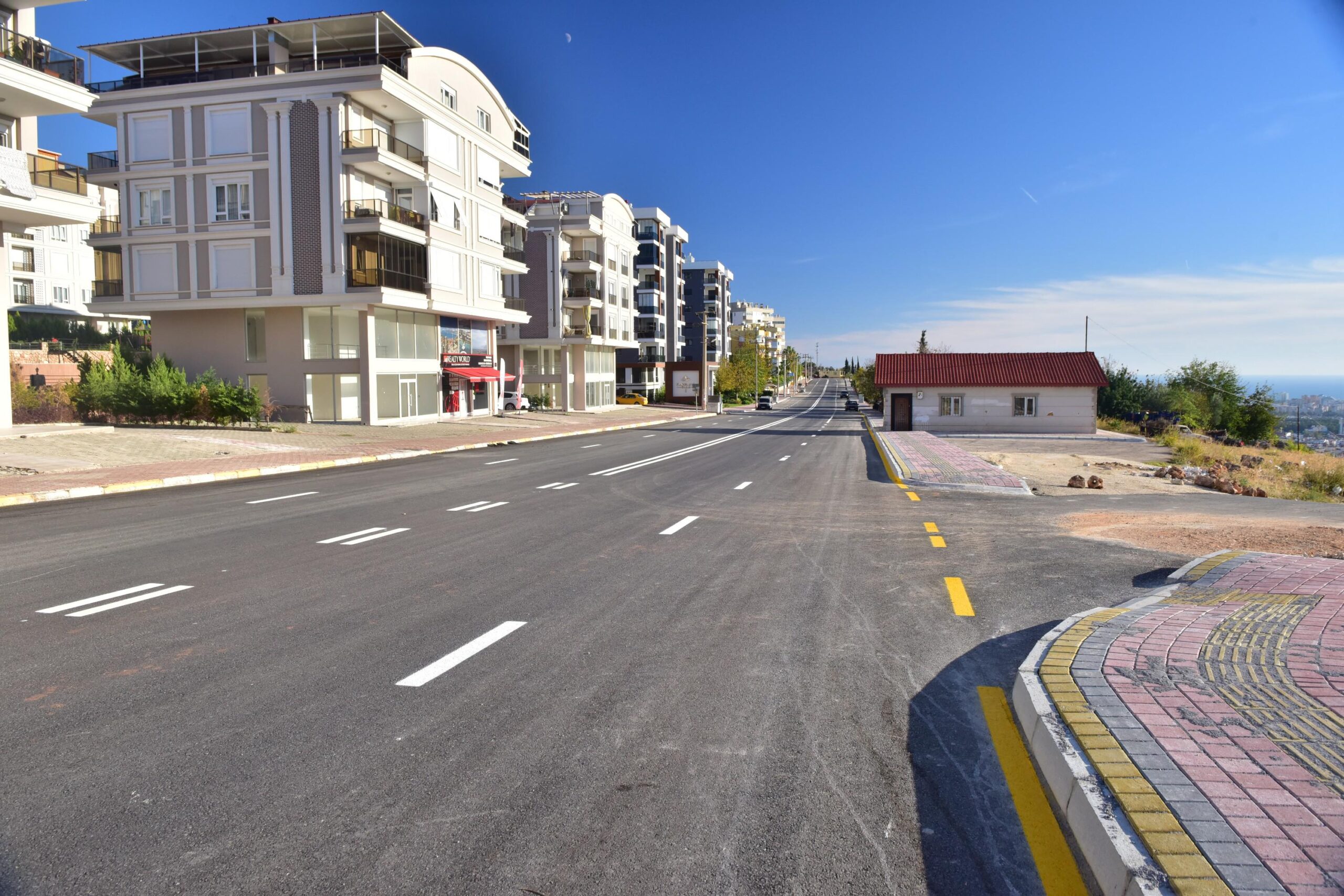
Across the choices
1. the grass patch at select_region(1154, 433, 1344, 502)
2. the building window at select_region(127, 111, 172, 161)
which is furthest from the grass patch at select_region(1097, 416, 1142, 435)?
the building window at select_region(127, 111, 172, 161)

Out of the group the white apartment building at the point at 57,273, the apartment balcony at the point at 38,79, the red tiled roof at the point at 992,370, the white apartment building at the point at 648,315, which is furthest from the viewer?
the white apartment building at the point at 648,315

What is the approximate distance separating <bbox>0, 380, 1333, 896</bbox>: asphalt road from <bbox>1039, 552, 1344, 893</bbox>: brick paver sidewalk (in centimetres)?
53

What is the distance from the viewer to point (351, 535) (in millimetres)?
10766

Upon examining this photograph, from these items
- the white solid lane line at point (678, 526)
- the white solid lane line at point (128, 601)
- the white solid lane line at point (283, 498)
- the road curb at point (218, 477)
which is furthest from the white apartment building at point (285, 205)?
the white solid lane line at point (128, 601)

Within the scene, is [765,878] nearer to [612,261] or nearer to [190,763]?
[190,763]

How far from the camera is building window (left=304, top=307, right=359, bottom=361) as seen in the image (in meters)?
36.7

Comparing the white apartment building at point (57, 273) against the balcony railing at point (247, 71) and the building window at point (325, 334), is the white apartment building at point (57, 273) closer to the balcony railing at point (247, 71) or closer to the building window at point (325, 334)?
the balcony railing at point (247, 71)

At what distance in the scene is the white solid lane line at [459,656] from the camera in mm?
5254

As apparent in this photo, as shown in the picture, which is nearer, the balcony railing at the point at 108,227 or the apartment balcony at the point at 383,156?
the apartment balcony at the point at 383,156

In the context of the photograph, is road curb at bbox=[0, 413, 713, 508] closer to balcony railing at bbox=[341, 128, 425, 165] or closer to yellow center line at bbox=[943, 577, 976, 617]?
balcony railing at bbox=[341, 128, 425, 165]

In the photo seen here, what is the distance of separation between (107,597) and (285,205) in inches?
1282

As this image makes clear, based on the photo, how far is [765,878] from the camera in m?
3.16

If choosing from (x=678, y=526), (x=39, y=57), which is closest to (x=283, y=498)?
(x=678, y=526)

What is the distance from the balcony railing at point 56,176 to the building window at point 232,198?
10962 millimetres
